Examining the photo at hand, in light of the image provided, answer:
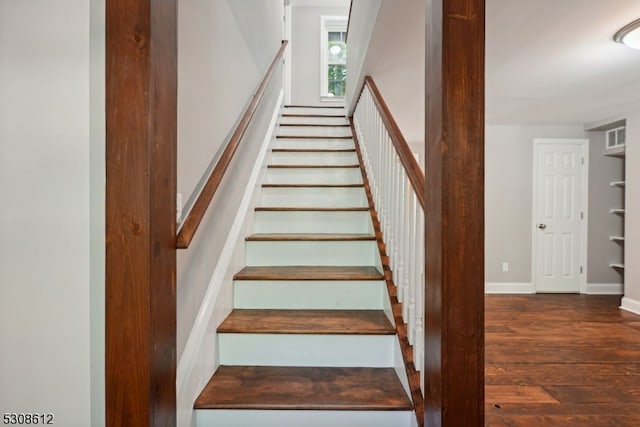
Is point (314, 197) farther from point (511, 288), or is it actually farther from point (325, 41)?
point (325, 41)

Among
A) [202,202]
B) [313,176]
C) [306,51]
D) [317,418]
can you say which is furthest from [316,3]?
[317,418]

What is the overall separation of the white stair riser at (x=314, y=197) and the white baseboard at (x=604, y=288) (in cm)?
405

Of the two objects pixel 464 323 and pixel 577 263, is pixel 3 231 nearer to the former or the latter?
pixel 464 323

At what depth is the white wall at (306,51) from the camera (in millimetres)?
6371

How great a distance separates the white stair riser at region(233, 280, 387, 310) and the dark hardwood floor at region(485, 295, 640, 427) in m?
0.88

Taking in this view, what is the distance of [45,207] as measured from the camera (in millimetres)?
1047

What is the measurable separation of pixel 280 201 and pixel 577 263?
173 inches

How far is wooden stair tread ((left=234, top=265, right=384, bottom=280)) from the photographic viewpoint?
2061mm

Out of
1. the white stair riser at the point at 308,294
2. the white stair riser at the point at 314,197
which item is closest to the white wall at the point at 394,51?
the white stair riser at the point at 314,197

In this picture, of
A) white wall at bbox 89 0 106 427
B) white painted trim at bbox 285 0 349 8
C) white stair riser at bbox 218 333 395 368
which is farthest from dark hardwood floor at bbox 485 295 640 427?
white painted trim at bbox 285 0 349 8

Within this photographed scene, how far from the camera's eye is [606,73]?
3047mm

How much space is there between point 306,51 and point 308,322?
575 centimetres

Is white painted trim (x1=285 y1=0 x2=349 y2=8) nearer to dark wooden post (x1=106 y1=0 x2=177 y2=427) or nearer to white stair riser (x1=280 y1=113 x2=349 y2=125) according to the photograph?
white stair riser (x1=280 y1=113 x2=349 y2=125)

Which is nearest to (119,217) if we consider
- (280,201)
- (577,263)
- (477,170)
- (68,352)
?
(68,352)
